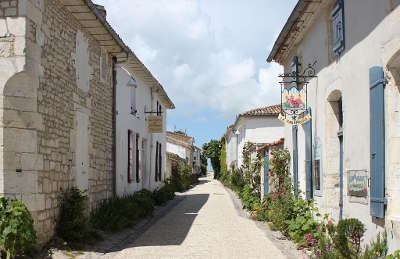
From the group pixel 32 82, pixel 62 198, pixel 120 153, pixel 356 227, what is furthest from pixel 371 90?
pixel 120 153

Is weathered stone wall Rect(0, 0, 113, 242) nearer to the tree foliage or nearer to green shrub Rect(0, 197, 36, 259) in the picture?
green shrub Rect(0, 197, 36, 259)

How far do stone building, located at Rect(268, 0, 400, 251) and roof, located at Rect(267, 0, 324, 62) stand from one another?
22 mm

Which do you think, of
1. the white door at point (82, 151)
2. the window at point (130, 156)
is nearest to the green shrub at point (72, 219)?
the white door at point (82, 151)

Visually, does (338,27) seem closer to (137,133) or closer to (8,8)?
(8,8)

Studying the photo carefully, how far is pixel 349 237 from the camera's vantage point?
20.9 ft

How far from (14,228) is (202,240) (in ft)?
15.2

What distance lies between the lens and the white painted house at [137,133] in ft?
48.6

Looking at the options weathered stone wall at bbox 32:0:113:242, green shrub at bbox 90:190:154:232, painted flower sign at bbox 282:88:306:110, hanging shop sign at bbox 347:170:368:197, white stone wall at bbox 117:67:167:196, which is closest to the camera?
hanging shop sign at bbox 347:170:368:197

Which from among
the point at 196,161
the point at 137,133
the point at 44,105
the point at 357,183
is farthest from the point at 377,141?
the point at 196,161

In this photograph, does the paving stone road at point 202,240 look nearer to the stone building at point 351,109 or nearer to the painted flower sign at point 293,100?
the stone building at point 351,109

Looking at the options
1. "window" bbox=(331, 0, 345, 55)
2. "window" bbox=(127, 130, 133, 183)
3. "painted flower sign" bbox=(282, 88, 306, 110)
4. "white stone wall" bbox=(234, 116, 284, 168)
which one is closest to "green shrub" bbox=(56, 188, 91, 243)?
"painted flower sign" bbox=(282, 88, 306, 110)

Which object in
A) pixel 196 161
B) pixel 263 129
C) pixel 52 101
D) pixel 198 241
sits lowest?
pixel 198 241

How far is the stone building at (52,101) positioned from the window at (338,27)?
4411 millimetres

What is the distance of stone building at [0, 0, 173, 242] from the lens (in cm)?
750
